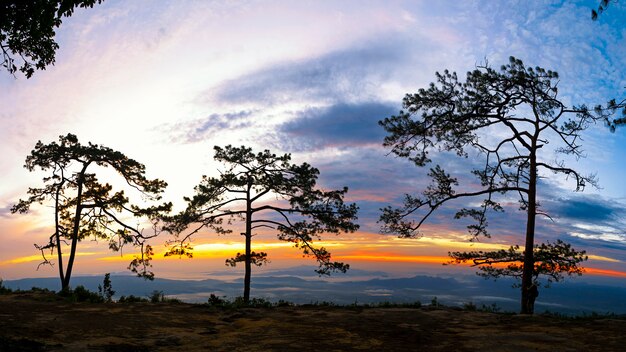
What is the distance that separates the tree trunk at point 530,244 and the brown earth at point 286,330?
5040 millimetres

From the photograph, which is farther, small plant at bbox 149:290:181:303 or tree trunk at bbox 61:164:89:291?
tree trunk at bbox 61:164:89:291

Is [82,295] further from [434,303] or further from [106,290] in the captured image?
[434,303]

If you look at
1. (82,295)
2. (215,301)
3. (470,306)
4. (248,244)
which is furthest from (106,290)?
(470,306)

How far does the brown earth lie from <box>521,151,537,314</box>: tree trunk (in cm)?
504

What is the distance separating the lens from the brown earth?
8.95 meters

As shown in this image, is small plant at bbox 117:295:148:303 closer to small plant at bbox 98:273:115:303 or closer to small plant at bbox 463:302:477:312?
small plant at bbox 98:273:115:303

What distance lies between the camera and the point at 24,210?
27875mm

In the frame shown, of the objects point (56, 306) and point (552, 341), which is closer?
point (552, 341)

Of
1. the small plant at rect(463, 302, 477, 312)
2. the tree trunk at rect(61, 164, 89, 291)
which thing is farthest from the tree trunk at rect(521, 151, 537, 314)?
the tree trunk at rect(61, 164, 89, 291)

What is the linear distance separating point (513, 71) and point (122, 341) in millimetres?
18004

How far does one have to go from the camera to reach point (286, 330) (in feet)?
35.7

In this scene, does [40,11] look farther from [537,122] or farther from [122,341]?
[537,122]

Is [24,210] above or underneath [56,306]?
above

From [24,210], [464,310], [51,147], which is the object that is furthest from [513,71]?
[24,210]
